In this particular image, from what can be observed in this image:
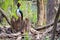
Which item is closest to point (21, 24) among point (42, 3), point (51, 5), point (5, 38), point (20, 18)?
point (20, 18)

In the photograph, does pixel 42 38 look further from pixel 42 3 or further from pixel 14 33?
pixel 42 3

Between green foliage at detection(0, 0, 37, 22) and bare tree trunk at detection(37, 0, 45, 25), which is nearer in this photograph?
green foliage at detection(0, 0, 37, 22)

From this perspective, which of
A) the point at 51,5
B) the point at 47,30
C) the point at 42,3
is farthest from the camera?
the point at 51,5

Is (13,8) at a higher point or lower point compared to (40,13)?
higher

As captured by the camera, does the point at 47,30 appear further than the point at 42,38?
Yes

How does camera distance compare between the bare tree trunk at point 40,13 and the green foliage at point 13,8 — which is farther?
the bare tree trunk at point 40,13

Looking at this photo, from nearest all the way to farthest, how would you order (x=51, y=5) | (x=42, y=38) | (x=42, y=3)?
(x=42, y=38) < (x=42, y=3) < (x=51, y=5)

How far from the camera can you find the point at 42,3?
7.27m

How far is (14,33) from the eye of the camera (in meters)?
5.49

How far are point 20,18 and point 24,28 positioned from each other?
1.29ft

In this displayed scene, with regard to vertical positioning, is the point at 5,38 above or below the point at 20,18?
below

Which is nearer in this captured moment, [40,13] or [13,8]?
[13,8]

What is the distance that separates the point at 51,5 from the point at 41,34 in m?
2.60

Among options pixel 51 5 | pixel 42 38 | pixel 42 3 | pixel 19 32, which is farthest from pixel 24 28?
pixel 51 5
